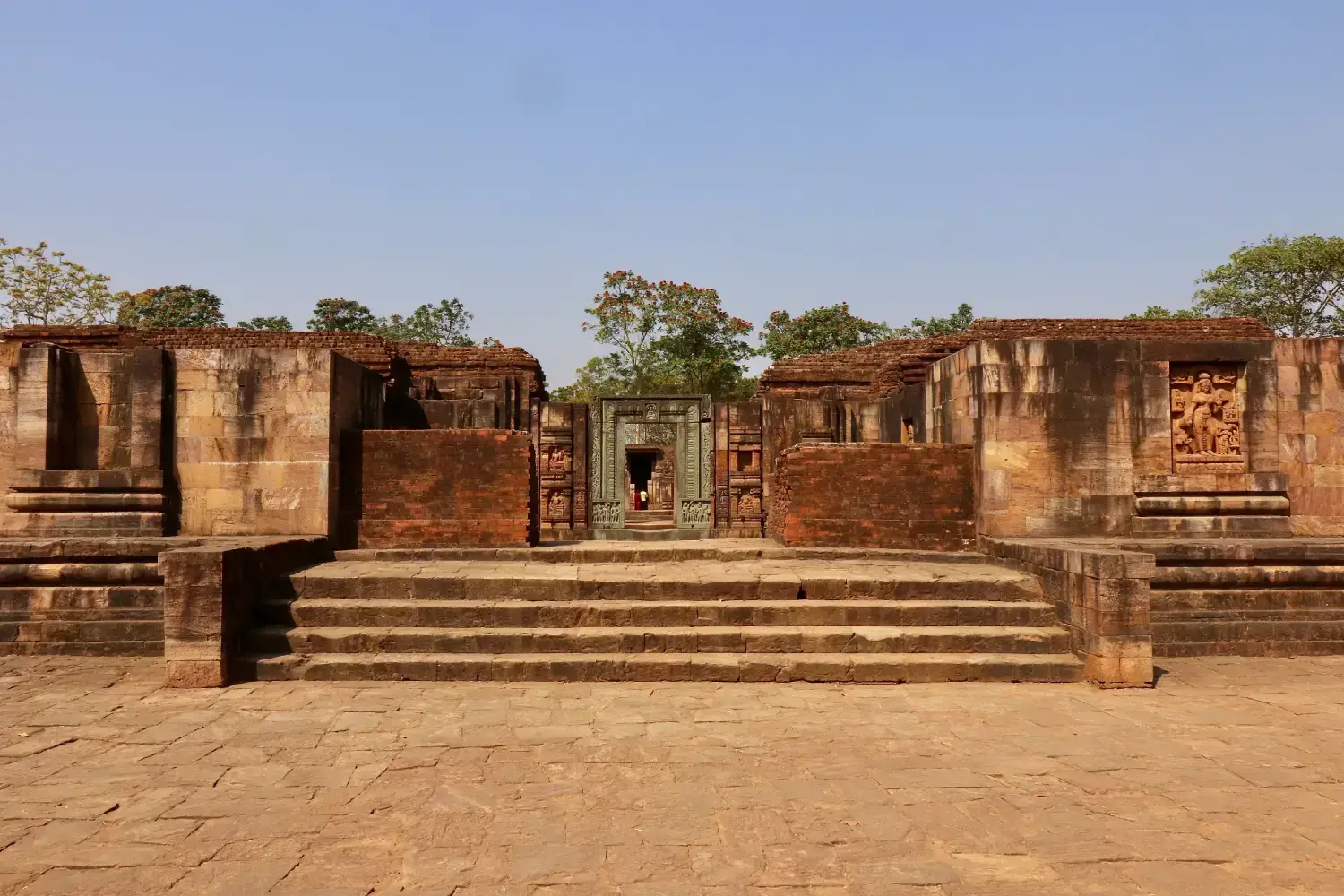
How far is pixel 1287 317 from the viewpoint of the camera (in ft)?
93.6

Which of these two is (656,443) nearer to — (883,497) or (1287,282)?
(883,497)

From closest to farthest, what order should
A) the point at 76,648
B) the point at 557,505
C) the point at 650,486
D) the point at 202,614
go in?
the point at 202,614 < the point at 76,648 < the point at 557,505 < the point at 650,486

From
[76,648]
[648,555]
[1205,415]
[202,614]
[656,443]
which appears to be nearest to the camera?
[202,614]

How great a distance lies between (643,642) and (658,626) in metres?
0.29

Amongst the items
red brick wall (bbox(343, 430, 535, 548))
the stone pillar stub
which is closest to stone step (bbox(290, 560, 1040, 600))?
red brick wall (bbox(343, 430, 535, 548))

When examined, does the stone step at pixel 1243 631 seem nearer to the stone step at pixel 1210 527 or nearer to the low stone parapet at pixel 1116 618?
the low stone parapet at pixel 1116 618

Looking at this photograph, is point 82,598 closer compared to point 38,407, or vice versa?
point 82,598

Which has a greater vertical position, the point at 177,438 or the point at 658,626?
the point at 177,438

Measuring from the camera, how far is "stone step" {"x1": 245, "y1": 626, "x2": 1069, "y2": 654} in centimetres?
596

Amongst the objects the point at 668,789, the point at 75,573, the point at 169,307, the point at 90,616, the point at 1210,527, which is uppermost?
the point at 169,307

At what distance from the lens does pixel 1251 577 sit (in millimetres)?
6734

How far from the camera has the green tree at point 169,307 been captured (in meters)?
30.3

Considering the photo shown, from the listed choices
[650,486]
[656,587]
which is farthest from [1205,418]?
[650,486]

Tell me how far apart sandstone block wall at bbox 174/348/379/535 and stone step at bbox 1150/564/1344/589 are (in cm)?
768
